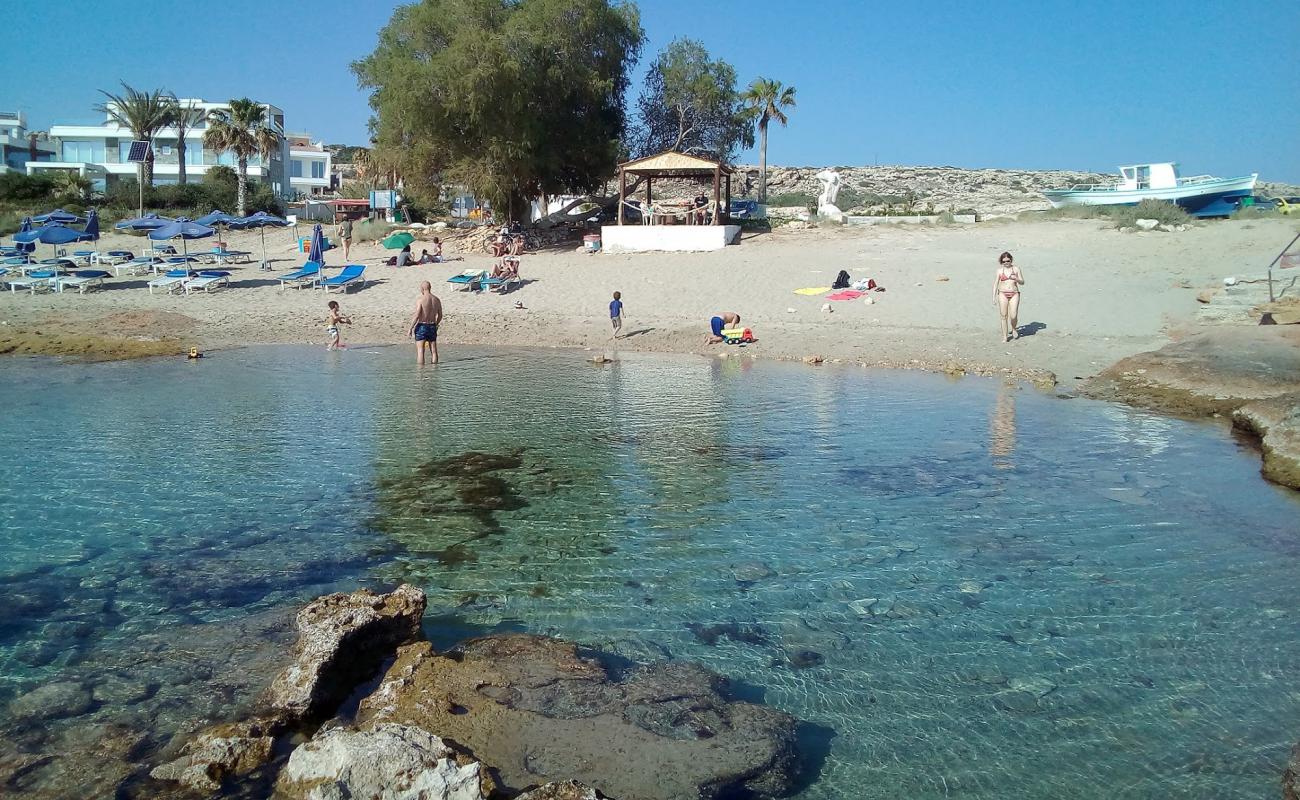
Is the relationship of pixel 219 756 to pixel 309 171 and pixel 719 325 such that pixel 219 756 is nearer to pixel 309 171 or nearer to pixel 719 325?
pixel 719 325

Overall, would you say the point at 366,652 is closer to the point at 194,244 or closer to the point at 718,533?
the point at 718,533

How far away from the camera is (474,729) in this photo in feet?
13.6

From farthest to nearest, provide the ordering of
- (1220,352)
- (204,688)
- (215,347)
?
(215,347)
(1220,352)
(204,688)

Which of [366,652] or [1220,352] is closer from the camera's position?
[366,652]

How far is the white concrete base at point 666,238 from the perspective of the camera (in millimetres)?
28062

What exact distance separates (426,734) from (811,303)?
18181 mm

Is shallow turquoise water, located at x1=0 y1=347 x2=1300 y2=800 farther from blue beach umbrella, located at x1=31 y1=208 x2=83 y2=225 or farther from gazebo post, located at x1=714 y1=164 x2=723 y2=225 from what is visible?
blue beach umbrella, located at x1=31 y1=208 x2=83 y2=225

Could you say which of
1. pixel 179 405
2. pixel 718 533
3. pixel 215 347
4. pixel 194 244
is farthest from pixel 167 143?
pixel 718 533

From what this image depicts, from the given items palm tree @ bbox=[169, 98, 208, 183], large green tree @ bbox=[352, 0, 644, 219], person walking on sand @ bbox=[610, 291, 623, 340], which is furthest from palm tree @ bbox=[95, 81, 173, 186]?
person walking on sand @ bbox=[610, 291, 623, 340]

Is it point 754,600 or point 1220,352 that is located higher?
point 1220,352

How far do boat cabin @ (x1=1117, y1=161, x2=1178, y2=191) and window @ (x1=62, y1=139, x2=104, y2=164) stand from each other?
6273cm

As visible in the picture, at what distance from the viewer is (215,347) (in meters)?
19.2

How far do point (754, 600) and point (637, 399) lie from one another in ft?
25.1

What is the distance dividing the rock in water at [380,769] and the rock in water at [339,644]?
2.59ft
